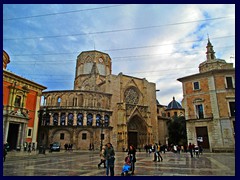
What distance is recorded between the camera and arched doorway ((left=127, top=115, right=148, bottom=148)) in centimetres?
3884

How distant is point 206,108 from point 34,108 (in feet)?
77.1

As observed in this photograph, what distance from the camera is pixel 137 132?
131 ft

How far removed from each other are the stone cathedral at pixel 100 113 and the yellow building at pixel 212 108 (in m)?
13.2

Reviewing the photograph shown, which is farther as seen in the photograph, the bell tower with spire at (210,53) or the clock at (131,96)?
the clock at (131,96)

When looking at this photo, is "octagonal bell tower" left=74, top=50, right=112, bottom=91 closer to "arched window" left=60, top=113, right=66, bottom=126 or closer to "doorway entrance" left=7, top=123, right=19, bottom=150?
"arched window" left=60, top=113, right=66, bottom=126

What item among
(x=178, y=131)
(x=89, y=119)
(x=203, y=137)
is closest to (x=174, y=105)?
(x=178, y=131)

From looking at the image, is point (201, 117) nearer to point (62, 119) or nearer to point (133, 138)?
point (133, 138)

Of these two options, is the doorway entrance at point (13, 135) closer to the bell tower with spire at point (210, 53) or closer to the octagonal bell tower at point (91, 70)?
the octagonal bell tower at point (91, 70)

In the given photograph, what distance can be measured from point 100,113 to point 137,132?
950cm

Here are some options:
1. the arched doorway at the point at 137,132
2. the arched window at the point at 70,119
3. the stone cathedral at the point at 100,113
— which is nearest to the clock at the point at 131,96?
the stone cathedral at the point at 100,113

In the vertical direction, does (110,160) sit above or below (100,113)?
below

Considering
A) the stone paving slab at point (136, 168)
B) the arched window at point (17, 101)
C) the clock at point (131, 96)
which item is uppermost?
the clock at point (131, 96)

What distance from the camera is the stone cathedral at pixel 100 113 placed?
3312 cm
